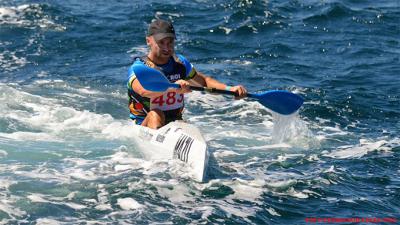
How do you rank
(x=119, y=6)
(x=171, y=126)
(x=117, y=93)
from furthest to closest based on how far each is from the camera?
(x=119, y=6), (x=117, y=93), (x=171, y=126)

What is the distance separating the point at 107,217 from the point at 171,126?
198 cm

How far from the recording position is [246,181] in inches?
313

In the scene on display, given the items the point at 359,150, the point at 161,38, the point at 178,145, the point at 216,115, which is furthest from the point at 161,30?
the point at 216,115

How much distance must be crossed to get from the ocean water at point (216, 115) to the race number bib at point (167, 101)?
61 cm

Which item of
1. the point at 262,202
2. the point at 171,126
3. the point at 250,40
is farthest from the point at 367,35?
the point at 262,202

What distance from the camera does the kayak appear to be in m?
→ 7.96

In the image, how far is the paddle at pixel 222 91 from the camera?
850cm

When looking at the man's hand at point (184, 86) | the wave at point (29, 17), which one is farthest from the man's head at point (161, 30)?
the wave at point (29, 17)

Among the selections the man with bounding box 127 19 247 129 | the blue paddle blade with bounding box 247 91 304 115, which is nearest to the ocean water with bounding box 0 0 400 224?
the blue paddle blade with bounding box 247 91 304 115

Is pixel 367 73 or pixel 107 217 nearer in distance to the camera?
pixel 107 217

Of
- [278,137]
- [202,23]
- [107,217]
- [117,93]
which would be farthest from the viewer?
[202,23]

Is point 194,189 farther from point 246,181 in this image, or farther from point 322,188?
point 322,188

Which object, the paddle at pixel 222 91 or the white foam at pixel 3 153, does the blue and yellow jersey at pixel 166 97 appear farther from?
the white foam at pixel 3 153

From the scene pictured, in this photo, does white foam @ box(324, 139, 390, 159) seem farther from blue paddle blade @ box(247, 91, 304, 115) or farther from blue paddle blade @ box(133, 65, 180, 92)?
blue paddle blade @ box(133, 65, 180, 92)
